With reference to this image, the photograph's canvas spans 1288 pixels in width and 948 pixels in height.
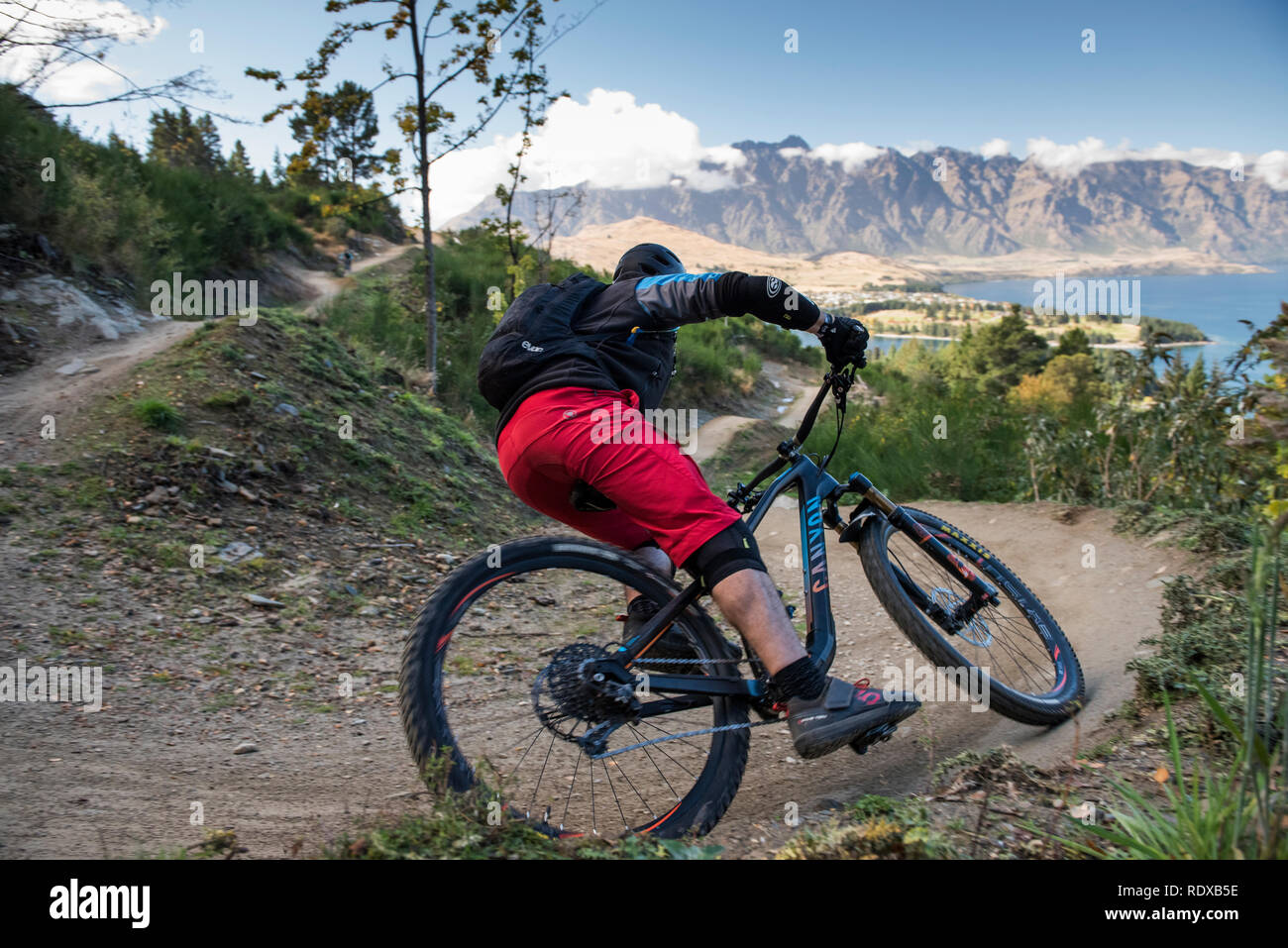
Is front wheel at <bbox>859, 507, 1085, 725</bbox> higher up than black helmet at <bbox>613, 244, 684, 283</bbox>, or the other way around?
black helmet at <bbox>613, 244, 684, 283</bbox>

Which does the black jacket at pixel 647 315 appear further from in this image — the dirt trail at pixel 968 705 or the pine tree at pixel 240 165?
the pine tree at pixel 240 165

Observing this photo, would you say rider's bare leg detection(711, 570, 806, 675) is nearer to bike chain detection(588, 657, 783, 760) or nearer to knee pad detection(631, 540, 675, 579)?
bike chain detection(588, 657, 783, 760)

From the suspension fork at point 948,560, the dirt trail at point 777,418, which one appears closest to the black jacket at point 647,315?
the suspension fork at point 948,560

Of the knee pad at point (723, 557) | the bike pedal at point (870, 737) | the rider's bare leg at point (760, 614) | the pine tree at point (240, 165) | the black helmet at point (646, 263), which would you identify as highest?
the pine tree at point (240, 165)

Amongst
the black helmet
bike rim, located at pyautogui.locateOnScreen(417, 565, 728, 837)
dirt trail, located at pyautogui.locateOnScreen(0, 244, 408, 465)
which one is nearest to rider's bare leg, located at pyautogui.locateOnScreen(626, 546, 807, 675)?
bike rim, located at pyautogui.locateOnScreen(417, 565, 728, 837)

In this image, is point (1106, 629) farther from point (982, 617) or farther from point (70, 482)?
point (70, 482)

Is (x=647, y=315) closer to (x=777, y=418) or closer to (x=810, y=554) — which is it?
(x=810, y=554)

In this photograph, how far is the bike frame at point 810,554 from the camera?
9.39 feet

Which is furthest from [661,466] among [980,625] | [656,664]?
→ [980,625]

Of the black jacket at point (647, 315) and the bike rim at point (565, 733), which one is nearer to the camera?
the bike rim at point (565, 733)

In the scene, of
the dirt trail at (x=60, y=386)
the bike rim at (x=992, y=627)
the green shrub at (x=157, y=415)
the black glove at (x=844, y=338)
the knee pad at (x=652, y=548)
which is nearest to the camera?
the black glove at (x=844, y=338)

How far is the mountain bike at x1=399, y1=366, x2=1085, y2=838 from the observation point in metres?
2.72
